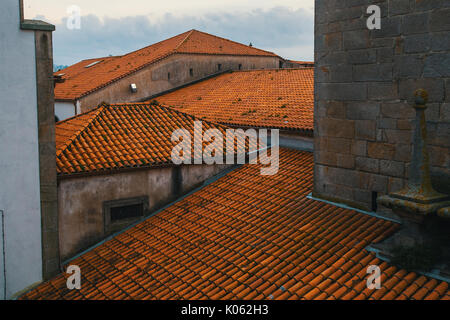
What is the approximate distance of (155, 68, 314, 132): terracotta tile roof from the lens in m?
13.0

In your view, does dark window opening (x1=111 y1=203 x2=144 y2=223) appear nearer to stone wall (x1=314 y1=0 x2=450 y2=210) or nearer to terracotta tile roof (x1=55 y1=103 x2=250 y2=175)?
terracotta tile roof (x1=55 y1=103 x2=250 y2=175)

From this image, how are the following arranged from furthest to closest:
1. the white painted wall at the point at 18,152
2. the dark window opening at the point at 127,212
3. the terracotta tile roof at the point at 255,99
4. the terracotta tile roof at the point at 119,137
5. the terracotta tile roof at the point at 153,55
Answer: the terracotta tile roof at the point at 153,55, the terracotta tile roof at the point at 255,99, the dark window opening at the point at 127,212, the terracotta tile roof at the point at 119,137, the white painted wall at the point at 18,152

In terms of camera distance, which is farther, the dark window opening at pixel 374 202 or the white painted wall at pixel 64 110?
the white painted wall at pixel 64 110

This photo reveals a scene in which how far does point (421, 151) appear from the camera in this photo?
5871 mm

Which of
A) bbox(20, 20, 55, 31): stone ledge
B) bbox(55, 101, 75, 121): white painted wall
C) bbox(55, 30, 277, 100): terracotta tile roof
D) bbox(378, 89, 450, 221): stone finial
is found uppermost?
bbox(55, 30, 277, 100): terracotta tile roof

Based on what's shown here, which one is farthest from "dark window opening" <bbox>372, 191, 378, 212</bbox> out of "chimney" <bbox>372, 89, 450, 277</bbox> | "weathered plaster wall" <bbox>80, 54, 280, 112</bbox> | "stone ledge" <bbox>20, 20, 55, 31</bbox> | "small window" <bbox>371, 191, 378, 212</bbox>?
"weathered plaster wall" <bbox>80, 54, 280, 112</bbox>

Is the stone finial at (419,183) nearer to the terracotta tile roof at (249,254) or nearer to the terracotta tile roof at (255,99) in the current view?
the terracotta tile roof at (249,254)

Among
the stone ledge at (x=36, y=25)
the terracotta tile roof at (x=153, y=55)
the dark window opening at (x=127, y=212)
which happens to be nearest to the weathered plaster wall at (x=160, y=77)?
the terracotta tile roof at (x=153, y=55)

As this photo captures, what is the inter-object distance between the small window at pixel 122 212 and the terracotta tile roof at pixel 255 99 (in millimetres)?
4512

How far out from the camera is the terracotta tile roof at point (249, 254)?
609 centimetres

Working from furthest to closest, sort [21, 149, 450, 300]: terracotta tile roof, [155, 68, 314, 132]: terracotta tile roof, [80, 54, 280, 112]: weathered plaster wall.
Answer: [80, 54, 280, 112]: weathered plaster wall < [155, 68, 314, 132]: terracotta tile roof < [21, 149, 450, 300]: terracotta tile roof

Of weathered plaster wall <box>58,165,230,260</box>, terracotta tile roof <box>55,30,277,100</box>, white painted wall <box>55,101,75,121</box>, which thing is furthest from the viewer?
terracotta tile roof <box>55,30,277,100</box>

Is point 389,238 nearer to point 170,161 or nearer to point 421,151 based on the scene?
point 421,151

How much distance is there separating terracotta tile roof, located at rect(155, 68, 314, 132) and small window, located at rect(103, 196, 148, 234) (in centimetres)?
451
